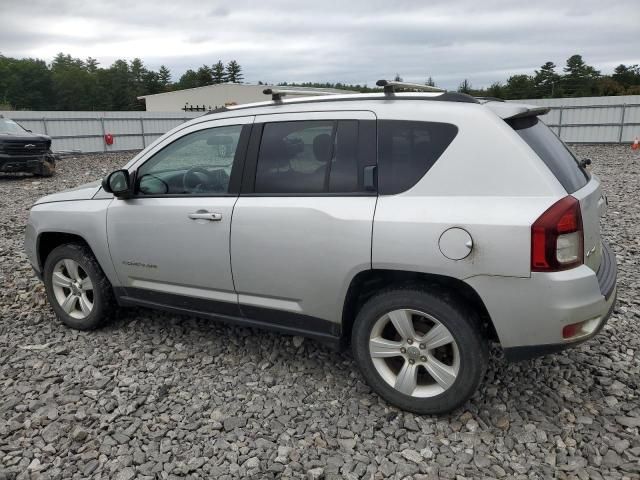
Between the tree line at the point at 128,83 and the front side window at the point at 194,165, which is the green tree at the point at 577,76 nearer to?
the tree line at the point at 128,83

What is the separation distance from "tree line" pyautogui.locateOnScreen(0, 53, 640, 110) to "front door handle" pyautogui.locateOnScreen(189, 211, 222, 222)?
66.7 meters

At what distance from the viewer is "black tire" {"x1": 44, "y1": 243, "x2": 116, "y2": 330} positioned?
4242 millimetres

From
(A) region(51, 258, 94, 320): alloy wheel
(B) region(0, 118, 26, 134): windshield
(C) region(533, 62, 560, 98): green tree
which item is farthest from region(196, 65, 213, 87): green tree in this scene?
(A) region(51, 258, 94, 320): alloy wheel

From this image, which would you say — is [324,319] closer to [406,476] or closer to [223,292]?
[223,292]

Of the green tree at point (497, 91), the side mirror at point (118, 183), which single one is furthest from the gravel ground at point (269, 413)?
the green tree at point (497, 91)

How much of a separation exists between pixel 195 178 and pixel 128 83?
107m

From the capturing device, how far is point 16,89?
92.2 meters

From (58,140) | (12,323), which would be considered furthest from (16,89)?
(12,323)

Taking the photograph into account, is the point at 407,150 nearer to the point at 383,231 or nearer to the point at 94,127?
the point at 383,231

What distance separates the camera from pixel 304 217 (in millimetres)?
3164

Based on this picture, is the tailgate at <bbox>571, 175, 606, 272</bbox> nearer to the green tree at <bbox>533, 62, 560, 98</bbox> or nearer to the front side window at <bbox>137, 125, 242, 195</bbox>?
the front side window at <bbox>137, 125, 242, 195</bbox>

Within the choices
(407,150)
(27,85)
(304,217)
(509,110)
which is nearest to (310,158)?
(304,217)

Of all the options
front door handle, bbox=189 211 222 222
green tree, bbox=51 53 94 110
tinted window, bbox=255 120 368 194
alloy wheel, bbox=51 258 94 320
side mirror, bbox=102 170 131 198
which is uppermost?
green tree, bbox=51 53 94 110

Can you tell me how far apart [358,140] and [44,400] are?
2562mm
